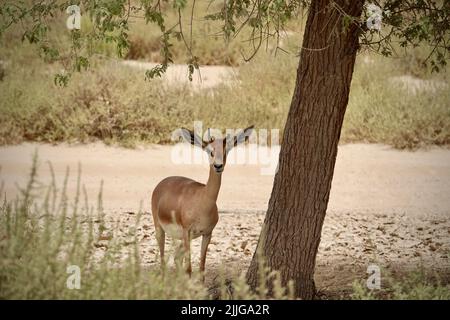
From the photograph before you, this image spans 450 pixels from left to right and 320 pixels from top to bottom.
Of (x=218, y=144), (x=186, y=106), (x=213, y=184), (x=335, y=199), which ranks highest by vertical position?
(x=218, y=144)

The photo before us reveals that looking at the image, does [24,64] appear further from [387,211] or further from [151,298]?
[151,298]

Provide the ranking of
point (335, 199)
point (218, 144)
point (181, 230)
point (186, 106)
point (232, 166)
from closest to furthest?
1. point (218, 144)
2. point (181, 230)
3. point (335, 199)
4. point (232, 166)
5. point (186, 106)

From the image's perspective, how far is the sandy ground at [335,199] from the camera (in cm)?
890

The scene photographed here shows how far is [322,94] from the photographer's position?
22.1 feet

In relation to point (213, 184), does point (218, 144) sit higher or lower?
higher

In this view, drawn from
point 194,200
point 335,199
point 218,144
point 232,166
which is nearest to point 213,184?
point 194,200

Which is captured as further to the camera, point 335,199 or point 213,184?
point 335,199

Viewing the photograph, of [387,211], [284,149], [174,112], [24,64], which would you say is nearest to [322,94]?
[284,149]

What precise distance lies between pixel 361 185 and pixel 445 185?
1186 mm

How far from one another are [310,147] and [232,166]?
249 inches

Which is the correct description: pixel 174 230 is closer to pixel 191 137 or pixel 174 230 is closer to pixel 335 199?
pixel 191 137

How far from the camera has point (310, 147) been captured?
22.3ft

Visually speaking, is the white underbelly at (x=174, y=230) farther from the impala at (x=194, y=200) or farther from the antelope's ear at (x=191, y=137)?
the antelope's ear at (x=191, y=137)
